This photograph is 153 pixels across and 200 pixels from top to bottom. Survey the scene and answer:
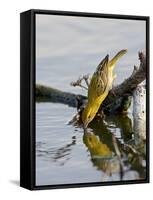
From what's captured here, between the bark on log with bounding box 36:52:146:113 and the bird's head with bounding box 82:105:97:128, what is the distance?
0.07m

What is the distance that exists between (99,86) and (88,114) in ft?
→ 0.77

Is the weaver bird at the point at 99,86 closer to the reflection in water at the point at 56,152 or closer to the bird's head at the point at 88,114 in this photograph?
the bird's head at the point at 88,114

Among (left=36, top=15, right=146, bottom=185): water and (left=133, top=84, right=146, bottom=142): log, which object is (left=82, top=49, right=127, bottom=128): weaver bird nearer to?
(left=36, top=15, right=146, bottom=185): water

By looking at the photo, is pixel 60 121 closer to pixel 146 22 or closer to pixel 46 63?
pixel 46 63

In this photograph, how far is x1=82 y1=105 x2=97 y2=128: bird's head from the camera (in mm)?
5430

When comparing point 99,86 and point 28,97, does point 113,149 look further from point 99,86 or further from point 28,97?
point 28,97

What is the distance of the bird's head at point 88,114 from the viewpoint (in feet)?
17.8

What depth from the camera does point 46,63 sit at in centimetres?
528

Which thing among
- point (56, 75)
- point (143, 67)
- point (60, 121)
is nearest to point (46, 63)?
point (56, 75)

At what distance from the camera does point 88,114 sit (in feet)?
17.9

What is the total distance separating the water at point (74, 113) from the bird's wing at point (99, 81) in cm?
6

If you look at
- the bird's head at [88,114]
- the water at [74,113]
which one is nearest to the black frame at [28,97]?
the water at [74,113]

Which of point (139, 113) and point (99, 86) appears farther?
point (139, 113)

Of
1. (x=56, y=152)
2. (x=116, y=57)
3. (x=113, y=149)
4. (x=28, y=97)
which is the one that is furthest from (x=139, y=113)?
(x=28, y=97)
